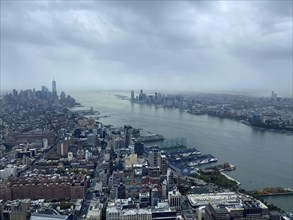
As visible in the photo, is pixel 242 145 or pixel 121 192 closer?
pixel 121 192

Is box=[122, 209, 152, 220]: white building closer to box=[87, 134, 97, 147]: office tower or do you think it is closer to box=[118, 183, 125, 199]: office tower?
box=[118, 183, 125, 199]: office tower

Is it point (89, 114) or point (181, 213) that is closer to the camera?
point (181, 213)

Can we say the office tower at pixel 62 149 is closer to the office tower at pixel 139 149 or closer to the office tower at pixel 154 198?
the office tower at pixel 139 149

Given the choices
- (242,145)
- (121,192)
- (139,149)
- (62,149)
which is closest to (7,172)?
(62,149)

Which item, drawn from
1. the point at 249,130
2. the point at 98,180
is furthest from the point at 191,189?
the point at 249,130

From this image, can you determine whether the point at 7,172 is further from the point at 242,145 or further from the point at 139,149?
the point at 242,145

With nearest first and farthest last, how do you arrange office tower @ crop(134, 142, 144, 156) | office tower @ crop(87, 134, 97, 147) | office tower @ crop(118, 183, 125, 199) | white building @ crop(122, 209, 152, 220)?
white building @ crop(122, 209, 152, 220) → office tower @ crop(118, 183, 125, 199) → office tower @ crop(134, 142, 144, 156) → office tower @ crop(87, 134, 97, 147)

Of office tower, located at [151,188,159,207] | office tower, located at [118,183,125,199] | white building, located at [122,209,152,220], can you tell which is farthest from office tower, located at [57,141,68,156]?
white building, located at [122,209,152,220]

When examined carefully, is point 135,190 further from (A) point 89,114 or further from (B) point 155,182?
(A) point 89,114
